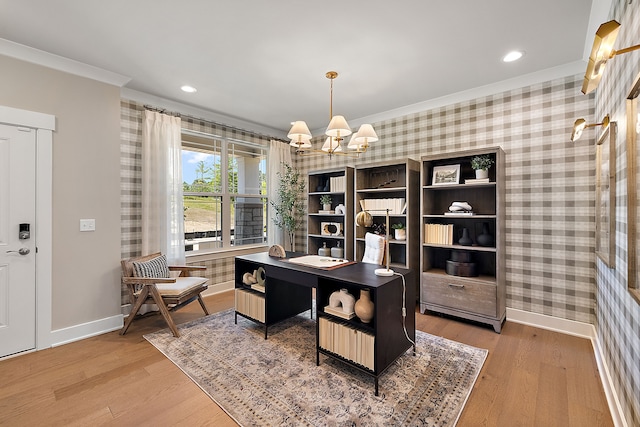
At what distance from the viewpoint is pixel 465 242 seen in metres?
3.10

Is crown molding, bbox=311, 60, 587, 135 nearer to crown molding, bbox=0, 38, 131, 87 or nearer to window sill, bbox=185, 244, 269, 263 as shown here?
window sill, bbox=185, 244, 269, 263

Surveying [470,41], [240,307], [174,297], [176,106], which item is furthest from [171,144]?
[470,41]

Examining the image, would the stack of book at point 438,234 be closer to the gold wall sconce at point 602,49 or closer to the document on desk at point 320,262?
the document on desk at point 320,262

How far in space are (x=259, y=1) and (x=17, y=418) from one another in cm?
301

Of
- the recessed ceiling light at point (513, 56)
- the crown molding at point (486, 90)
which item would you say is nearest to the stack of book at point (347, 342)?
the recessed ceiling light at point (513, 56)

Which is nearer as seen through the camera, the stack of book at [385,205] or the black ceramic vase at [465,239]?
the black ceramic vase at [465,239]

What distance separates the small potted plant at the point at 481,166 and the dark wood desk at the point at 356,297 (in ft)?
5.03

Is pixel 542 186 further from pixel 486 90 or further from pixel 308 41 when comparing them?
pixel 308 41

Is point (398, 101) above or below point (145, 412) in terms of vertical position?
above

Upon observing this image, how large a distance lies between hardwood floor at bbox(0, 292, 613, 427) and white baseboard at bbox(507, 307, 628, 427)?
0.18ft

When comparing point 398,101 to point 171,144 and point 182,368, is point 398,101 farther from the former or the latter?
point 182,368

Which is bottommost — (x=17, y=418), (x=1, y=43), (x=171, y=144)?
(x=17, y=418)

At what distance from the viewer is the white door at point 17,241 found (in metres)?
2.38

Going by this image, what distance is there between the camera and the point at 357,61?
2676 mm
